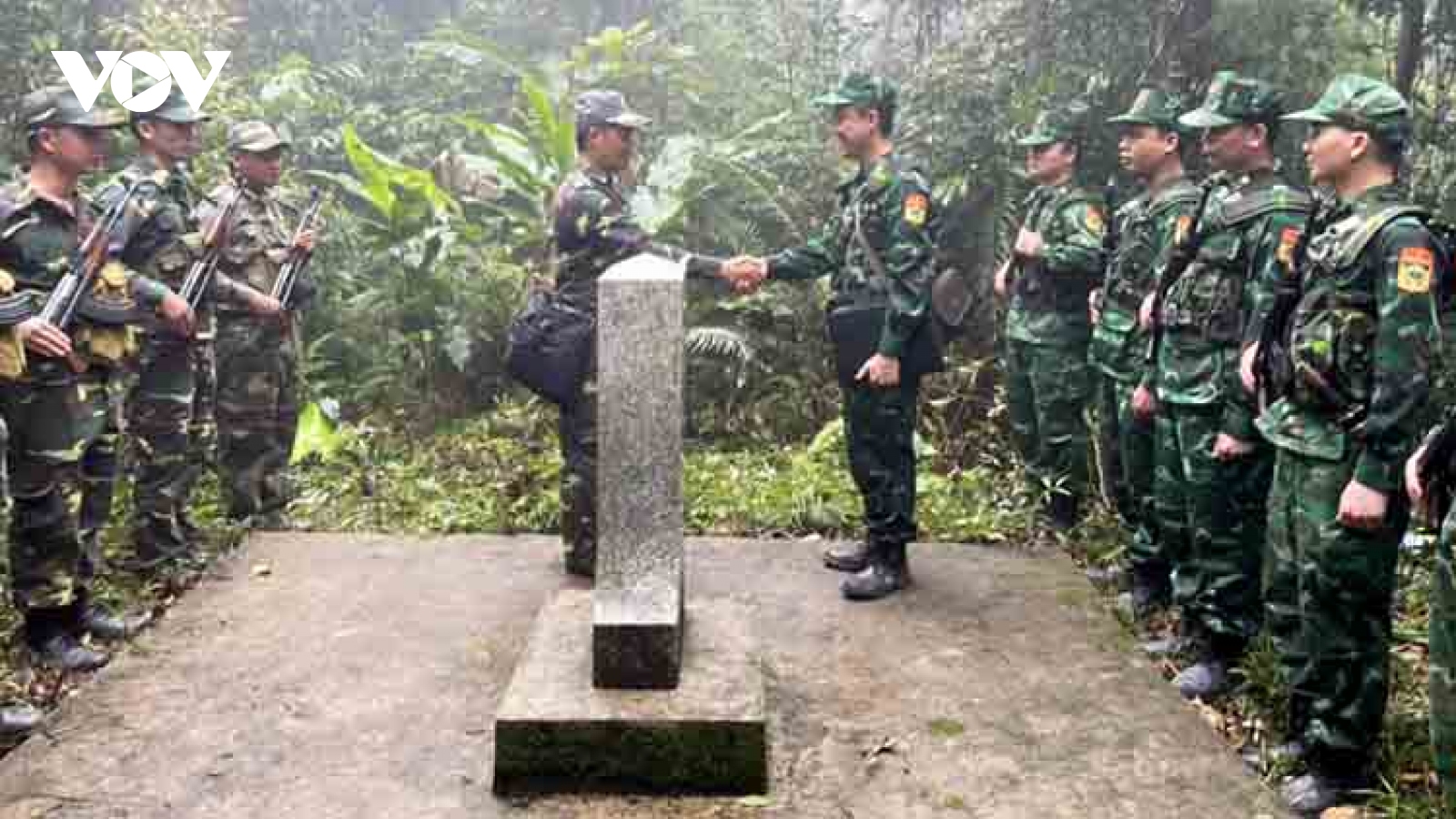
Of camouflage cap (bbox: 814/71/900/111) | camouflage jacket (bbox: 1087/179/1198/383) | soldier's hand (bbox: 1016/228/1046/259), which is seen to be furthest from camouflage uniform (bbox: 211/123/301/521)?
camouflage jacket (bbox: 1087/179/1198/383)

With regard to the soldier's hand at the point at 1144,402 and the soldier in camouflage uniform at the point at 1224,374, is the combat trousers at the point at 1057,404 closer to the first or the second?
the soldier's hand at the point at 1144,402

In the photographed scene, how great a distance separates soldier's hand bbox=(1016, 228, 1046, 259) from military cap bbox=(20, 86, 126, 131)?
13.4ft

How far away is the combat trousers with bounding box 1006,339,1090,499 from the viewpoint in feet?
19.5

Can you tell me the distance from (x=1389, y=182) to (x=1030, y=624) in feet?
7.34

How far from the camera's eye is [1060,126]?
236 inches

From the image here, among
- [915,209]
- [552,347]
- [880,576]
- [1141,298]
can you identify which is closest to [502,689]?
[552,347]

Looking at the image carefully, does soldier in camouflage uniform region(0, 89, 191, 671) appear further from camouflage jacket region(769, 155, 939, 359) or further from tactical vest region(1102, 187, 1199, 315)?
tactical vest region(1102, 187, 1199, 315)

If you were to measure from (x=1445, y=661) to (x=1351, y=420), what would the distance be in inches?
31.1

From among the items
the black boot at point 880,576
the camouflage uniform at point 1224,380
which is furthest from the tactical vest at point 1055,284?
the black boot at point 880,576

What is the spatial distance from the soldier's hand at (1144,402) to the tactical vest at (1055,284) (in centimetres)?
110

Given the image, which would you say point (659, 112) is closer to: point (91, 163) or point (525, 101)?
point (525, 101)

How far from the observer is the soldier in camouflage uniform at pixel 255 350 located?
599 cm

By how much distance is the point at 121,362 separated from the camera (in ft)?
15.7

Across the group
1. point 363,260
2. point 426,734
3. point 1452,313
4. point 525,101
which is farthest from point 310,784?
point 525,101
